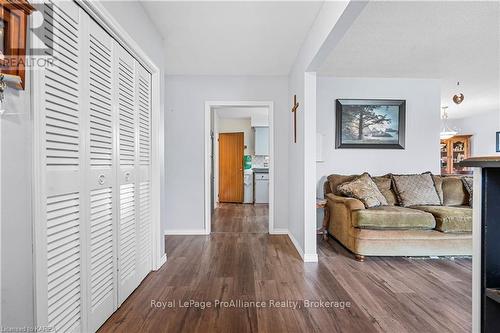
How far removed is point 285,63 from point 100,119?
259cm

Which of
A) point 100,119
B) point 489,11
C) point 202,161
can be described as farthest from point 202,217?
point 489,11

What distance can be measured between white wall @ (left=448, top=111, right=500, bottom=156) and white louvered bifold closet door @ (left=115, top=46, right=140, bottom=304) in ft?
27.8

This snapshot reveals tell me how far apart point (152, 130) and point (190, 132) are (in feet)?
4.64

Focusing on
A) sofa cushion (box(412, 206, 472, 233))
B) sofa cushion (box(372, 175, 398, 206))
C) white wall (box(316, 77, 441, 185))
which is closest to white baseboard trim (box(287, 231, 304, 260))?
white wall (box(316, 77, 441, 185))

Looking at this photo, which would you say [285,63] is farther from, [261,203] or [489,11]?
[261,203]

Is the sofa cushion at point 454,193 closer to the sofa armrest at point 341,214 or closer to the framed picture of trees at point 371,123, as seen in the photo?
the framed picture of trees at point 371,123

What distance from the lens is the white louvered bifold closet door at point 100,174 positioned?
1.54 metres

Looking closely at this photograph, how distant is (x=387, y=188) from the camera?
3.60 metres

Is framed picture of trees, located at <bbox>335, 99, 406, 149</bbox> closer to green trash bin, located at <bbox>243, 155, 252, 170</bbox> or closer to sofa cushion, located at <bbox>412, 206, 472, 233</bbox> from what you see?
sofa cushion, located at <bbox>412, 206, 472, 233</bbox>

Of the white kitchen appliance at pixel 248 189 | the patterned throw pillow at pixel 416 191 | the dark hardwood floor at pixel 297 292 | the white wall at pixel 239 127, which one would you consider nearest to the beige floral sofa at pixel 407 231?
the dark hardwood floor at pixel 297 292

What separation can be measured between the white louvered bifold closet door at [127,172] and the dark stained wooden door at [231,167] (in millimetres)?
4861

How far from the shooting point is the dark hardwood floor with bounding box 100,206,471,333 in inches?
67.9

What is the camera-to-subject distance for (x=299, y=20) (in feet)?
8.09

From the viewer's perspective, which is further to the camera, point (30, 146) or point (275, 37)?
point (275, 37)
